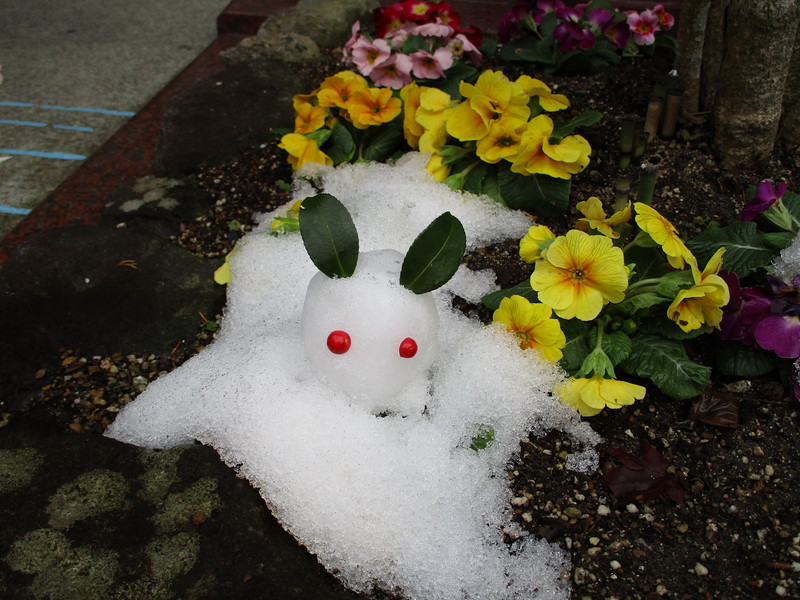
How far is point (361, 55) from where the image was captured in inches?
110

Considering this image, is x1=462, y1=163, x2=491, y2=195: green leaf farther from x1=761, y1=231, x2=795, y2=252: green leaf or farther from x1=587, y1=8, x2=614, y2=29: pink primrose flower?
x1=587, y1=8, x2=614, y2=29: pink primrose flower

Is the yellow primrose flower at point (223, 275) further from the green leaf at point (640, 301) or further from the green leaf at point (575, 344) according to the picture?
the green leaf at point (640, 301)

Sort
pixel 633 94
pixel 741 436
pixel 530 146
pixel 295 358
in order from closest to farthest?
pixel 741 436 → pixel 295 358 → pixel 530 146 → pixel 633 94

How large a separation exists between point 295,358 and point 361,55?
144 centimetres

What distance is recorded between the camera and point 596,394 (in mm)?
1648

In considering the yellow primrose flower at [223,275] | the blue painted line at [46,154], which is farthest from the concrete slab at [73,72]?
the yellow primrose flower at [223,275]

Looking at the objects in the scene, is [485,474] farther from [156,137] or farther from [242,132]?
[156,137]

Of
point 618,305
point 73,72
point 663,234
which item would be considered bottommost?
point 73,72

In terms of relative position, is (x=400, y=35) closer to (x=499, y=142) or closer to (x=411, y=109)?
(x=411, y=109)

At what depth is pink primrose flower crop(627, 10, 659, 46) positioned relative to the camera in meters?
2.88

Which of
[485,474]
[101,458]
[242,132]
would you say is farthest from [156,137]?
[485,474]

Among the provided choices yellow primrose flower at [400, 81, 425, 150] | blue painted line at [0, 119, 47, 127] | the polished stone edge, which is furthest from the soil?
blue painted line at [0, 119, 47, 127]

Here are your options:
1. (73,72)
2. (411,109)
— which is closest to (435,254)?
(411,109)

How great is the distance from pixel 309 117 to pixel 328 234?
1.23m
